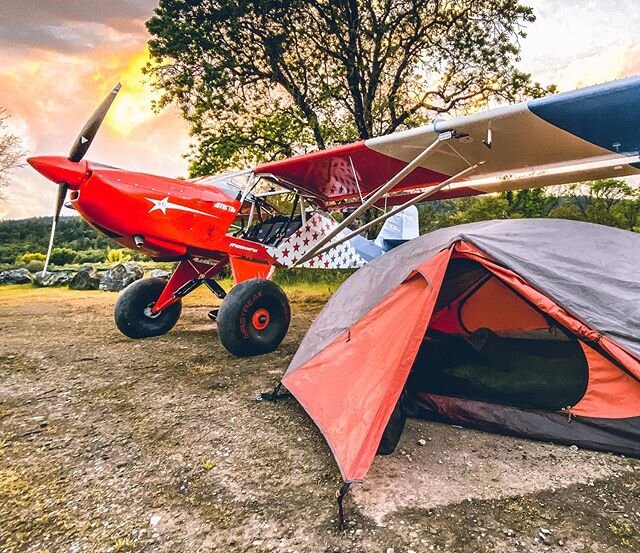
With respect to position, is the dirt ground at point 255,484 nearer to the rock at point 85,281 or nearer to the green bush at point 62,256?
the rock at point 85,281

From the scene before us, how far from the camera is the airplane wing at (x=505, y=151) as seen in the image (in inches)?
129

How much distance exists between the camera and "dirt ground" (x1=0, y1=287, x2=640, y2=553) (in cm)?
169

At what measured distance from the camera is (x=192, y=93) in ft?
34.4

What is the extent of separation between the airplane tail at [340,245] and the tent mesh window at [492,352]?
8.40ft

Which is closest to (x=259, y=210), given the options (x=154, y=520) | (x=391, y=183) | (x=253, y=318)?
(x=253, y=318)

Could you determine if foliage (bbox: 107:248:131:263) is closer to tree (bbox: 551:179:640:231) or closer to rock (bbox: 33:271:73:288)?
rock (bbox: 33:271:73:288)

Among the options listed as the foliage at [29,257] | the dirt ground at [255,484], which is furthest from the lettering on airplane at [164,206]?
the foliage at [29,257]

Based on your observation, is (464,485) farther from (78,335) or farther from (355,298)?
(78,335)

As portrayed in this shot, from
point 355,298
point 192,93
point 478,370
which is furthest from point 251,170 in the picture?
point 192,93

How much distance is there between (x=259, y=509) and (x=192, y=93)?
1106 cm

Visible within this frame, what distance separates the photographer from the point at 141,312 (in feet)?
18.6

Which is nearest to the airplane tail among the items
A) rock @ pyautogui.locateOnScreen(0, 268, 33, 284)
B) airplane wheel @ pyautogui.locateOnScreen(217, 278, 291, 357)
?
airplane wheel @ pyautogui.locateOnScreen(217, 278, 291, 357)

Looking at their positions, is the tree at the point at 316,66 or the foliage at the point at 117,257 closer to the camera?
the tree at the point at 316,66

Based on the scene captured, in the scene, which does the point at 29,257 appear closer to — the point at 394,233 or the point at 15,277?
the point at 15,277
